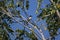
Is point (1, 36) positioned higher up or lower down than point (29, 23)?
lower down

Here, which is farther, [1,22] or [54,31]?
[1,22]

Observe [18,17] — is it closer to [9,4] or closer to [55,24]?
[9,4]

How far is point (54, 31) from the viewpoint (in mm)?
3779

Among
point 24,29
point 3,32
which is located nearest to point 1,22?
point 3,32

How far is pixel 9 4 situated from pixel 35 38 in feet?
2.29

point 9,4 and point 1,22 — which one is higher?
point 9,4

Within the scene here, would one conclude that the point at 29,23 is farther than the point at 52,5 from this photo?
Yes

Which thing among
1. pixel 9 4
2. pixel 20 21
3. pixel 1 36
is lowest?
pixel 1 36

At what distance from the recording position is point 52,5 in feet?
11.6

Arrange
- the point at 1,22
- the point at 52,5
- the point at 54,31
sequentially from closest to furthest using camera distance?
the point at 52,5 → the point at 54,31 → the point at 1,22

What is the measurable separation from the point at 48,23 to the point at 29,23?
303 mm

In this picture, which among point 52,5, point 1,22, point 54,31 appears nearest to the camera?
point 52,5

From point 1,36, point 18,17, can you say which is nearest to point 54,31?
point 18,17

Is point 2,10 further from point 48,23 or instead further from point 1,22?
point 48,23
